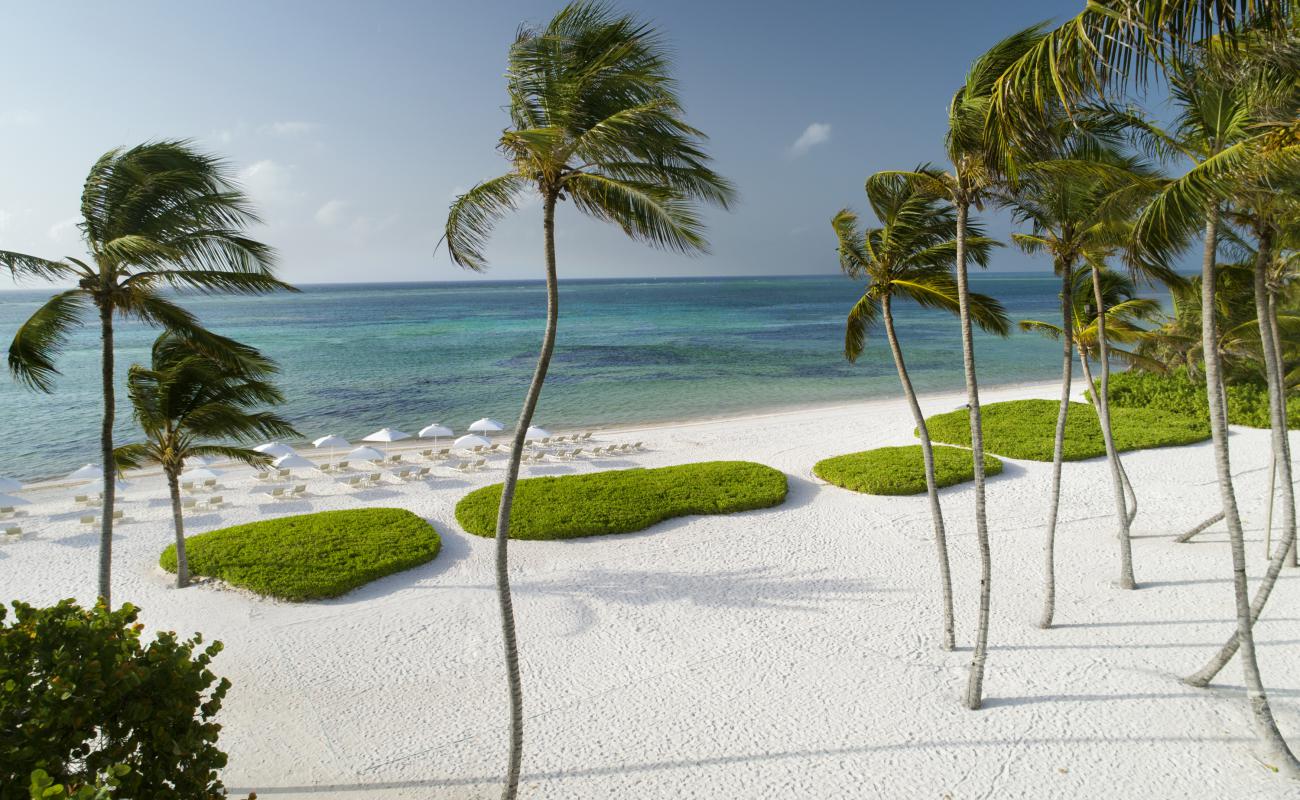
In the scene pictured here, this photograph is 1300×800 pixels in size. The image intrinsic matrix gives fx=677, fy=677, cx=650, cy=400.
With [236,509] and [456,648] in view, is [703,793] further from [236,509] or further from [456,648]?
[236,509]

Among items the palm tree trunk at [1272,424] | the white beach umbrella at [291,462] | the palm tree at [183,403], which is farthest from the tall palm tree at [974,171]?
the white beach umbrella at [291,462]

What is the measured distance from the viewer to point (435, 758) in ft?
27.3

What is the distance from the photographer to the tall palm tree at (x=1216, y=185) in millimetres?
6168

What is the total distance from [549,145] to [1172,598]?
13026 millimetres

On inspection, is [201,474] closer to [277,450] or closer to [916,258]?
[277,450]

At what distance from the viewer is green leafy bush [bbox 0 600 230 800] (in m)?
4.95

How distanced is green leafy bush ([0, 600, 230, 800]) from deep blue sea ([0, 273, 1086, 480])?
26597mm

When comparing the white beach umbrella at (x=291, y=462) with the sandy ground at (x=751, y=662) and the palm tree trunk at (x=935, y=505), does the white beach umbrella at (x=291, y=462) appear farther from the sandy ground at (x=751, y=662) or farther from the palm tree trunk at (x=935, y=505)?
the palm tree trunk at (x=935, y=505)

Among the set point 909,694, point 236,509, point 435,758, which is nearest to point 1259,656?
point 909,694

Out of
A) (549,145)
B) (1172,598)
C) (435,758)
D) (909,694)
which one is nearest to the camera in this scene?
(549,145)

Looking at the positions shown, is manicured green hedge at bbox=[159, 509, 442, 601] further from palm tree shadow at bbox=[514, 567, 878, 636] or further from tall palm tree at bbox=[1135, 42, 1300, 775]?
tall palm tree at bbox=[1135, 42, 1300, 775]

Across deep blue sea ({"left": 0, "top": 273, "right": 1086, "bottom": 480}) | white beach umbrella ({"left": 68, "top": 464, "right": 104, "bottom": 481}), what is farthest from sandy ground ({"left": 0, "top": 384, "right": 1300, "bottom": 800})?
deep blue sea ({"left": 0, "top": 273, "right": 1086, "bottom": 480})

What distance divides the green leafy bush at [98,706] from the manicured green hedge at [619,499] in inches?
382

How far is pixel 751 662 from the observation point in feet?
33.8
